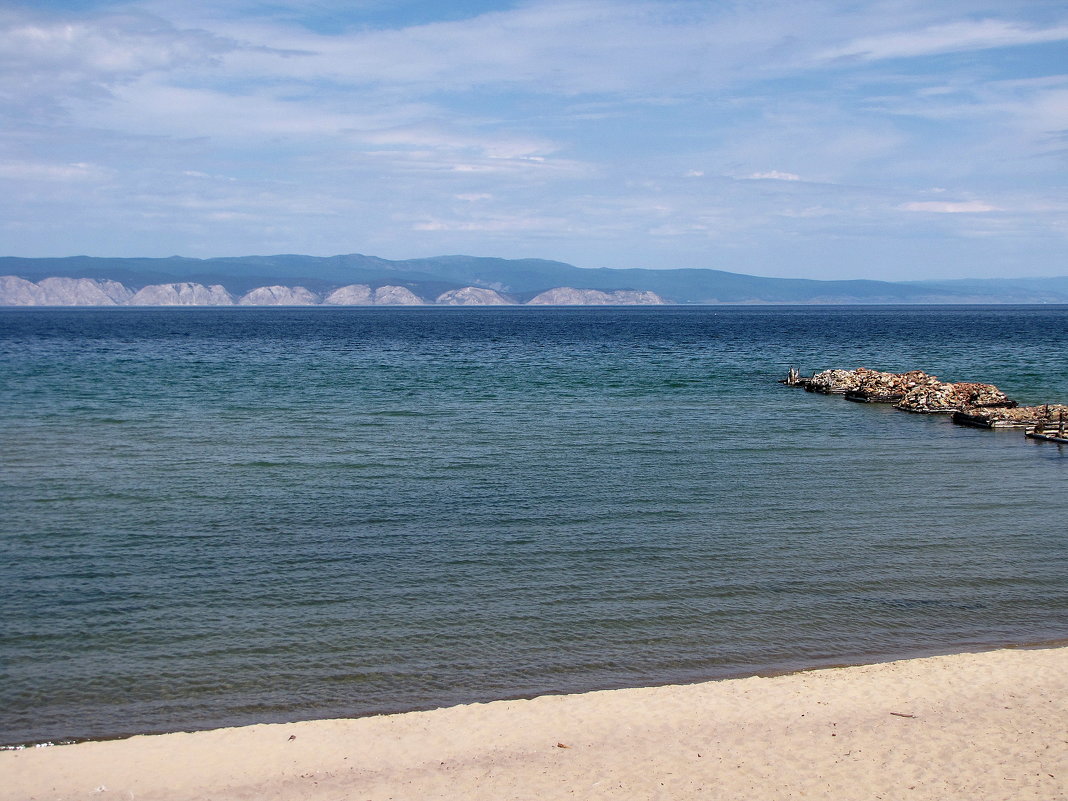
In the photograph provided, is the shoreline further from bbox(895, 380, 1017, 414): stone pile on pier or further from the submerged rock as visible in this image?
bbox(895, 380, 1017, 414): stone pile on pier

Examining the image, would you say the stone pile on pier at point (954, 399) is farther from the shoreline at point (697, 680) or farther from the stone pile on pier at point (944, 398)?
the shoreline at point (697, 680)

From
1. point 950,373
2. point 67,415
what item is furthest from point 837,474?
point 950,373

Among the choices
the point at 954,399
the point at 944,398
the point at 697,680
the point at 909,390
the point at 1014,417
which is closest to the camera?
the point at 697,680

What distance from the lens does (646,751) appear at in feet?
31.7

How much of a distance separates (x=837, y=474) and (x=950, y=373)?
37165 mm

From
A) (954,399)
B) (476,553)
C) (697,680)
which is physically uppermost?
(954,399)

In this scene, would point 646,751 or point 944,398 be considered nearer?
point 646,751

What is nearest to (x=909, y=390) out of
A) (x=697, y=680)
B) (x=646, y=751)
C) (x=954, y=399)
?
(x=954, y=399)

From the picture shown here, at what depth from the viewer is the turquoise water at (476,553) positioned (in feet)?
39.2

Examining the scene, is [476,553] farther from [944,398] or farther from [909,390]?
[909,390]

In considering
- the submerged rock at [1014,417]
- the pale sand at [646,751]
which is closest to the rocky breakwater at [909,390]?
the submerged rock at [1014,417]

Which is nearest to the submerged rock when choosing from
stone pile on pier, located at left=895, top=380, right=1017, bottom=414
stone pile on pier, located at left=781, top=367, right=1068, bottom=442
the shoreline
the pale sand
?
stone pile on pier, located at left=781, top=367, right=1068, bottom=442

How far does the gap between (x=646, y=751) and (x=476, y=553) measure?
24.4ft

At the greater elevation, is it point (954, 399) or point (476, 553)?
point (954, 399)
